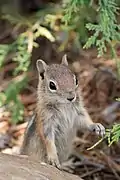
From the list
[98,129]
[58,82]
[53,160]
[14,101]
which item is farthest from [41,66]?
[14,101]

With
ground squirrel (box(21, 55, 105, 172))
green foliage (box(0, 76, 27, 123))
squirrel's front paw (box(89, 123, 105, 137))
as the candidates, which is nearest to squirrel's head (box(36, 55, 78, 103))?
ground squirrel (box(21, 55, 105, 172))

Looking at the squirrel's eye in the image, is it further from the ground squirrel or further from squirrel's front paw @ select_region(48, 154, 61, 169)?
squirrel's front paw @ select_region(48, 154, 61, 169)

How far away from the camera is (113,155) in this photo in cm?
629

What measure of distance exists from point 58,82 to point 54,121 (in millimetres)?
532

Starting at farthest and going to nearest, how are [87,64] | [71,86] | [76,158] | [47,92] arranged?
[87,64], [76,158], [47,92], [71,86]

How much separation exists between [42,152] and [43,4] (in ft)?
13.7

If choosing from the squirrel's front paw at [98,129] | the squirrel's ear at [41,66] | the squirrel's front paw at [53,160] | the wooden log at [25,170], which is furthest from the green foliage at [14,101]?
the wooden log at [25,170]

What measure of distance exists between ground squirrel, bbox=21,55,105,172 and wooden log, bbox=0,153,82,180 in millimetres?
328

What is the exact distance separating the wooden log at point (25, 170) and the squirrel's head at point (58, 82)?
0.56m

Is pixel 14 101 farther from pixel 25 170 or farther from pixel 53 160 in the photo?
pixel 25 170

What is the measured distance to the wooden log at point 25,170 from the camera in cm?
419

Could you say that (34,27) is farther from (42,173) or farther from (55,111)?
(42,173)

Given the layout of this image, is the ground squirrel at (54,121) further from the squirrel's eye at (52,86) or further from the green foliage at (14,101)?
the green foliage at (14,101)

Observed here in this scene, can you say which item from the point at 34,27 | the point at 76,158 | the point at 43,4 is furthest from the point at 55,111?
the point at 43,4
